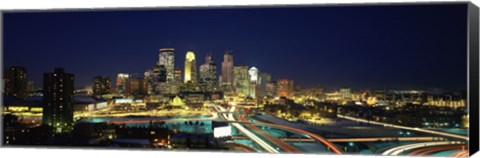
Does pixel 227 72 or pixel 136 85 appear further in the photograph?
pixel 136 85

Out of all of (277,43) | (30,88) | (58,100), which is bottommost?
(58,100)

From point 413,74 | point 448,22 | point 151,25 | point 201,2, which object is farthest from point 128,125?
point 448,22

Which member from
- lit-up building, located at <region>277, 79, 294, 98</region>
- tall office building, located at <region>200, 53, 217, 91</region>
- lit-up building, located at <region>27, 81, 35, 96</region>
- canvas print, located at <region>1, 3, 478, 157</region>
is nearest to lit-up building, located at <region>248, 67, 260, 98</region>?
canvas print, located at <region>1, 3, 478, 157</region>

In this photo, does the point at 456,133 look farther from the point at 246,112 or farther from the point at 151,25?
the point at 151,25

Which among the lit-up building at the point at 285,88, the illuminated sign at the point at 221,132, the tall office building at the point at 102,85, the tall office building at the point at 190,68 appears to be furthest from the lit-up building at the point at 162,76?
the lit-up building at the point at 285,88

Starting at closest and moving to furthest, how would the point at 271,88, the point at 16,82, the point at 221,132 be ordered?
the point at 271,88 → the point at 221,132 → the point at 16,82

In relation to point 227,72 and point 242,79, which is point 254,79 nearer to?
point 242,79

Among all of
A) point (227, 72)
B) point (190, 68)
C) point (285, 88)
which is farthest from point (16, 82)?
point (285, 88)
